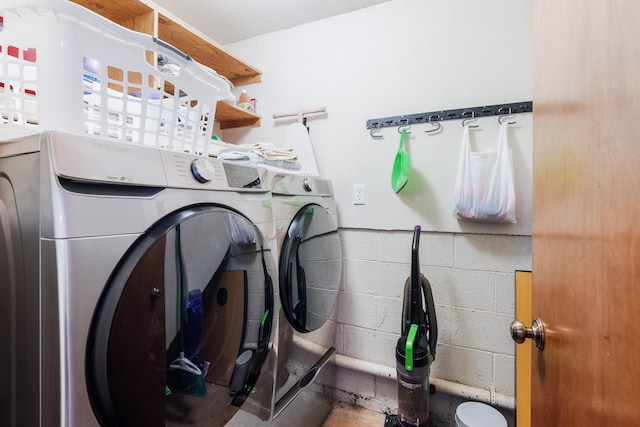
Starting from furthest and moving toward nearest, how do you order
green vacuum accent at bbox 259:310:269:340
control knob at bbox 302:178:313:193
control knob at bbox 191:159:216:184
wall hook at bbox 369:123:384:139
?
wall hook at bbox 369:123:384:139, control knob at bbox 302:178:313:193, green vacuum accent at bbox 259:310:269:340, control knob at bbox 191:159:216:184

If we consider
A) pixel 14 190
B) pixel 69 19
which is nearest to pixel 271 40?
pixel 69 19

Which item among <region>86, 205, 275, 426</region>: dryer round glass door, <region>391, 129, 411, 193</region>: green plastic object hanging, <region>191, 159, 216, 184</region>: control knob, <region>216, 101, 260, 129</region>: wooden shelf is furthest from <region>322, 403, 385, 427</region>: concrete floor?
<region>216, 101, 260, 129</region>: wooden shelf

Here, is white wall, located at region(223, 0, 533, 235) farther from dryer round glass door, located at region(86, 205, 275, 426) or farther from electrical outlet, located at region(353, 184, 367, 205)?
dryer round glass door, located at region(86, 205, 275, 426)

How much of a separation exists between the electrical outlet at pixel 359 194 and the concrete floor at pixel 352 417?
4.14 ft

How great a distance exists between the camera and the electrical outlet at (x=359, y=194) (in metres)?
1.88

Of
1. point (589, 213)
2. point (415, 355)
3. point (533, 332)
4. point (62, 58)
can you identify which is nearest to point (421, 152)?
point (415, 355)

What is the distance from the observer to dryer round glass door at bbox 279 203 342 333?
4.17 feet

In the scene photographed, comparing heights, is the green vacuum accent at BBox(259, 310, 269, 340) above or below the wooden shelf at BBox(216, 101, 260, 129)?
below

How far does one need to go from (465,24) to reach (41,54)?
1.84 meters

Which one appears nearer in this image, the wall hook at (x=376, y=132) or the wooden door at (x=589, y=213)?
the wooden door at (x=589, y=213)

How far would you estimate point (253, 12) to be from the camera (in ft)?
6.32

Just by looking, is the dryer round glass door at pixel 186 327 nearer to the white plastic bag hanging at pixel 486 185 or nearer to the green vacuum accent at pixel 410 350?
the green vacuum accent at pixel 410 350

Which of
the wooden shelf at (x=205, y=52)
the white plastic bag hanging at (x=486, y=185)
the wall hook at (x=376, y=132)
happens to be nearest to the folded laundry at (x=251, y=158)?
the wall hook at (x=376, y=132)

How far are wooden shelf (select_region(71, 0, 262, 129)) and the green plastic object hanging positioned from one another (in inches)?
40.7
